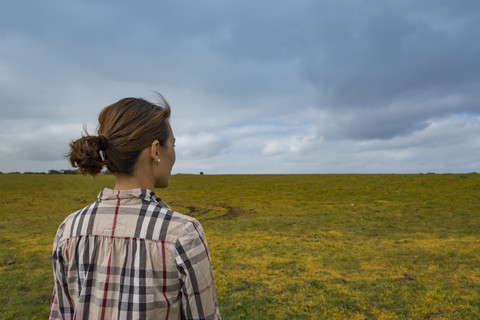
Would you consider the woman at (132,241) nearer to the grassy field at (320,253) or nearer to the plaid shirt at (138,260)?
the plaid shirt at (138,260)

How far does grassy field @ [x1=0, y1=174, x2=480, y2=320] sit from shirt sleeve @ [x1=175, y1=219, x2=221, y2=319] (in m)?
4.91

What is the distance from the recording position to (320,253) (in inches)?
407

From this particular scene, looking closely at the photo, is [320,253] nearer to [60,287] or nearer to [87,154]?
[60,287]

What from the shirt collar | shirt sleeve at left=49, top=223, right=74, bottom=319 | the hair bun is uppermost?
the hair bun

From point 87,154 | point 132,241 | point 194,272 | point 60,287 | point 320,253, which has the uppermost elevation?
point 87,154

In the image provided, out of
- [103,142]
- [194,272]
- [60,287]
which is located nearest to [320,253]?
[60,287]

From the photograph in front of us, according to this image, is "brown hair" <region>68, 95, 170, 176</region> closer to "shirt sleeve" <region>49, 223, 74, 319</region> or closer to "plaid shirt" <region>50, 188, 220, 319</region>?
"plaid shirt" <region>50, 188, 220, 319</region>

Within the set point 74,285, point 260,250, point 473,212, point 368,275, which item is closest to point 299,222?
point 260,250

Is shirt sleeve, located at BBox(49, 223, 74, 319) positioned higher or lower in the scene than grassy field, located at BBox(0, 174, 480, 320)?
higher

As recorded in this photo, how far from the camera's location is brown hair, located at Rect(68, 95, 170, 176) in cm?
148

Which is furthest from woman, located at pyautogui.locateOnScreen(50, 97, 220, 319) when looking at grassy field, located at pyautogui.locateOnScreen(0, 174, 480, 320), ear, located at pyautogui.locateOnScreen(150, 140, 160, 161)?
grassy field, located at pyautogui.locateOnScreen(0, 174, 480, 320)

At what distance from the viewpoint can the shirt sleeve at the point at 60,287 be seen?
162 cm

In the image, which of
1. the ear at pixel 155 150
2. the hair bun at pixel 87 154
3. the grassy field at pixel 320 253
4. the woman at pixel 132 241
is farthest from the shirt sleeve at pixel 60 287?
the grassy field at pixel 320 253

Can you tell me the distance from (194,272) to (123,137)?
0.71 metres
